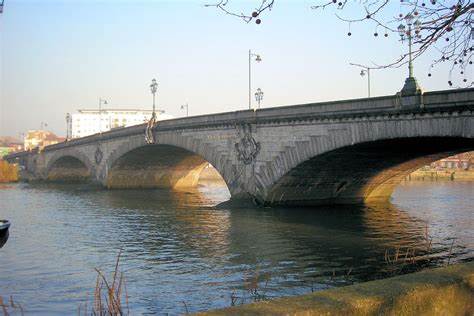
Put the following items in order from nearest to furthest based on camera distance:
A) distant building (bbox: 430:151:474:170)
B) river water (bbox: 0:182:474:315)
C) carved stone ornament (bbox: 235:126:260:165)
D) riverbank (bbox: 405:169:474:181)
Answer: river water (bbox: 0:182:474:315) < carved stone ornament (bbox: 235:126:260:165) < riverbank (bbox: 405:169:474:181) < distant building (bbox: 430:151:474:170)

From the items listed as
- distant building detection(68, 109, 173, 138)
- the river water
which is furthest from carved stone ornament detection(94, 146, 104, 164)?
distant building detection(68, 109, 173, 138)

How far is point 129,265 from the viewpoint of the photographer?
60.3 feet

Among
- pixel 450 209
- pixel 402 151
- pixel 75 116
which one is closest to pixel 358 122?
pixel 402 151

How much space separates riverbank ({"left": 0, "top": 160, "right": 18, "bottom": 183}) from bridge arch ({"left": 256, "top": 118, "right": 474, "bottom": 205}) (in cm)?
5683

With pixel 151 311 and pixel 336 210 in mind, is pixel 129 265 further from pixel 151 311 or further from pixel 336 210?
pixel 336 210

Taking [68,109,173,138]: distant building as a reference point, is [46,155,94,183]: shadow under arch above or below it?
below

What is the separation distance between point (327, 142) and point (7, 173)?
64.6m

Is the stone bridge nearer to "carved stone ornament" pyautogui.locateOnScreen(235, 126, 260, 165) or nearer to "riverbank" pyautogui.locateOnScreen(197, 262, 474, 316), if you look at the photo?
"carved stone ornament" pyautogui.locateOnScreen(235, 126, 260, 165)

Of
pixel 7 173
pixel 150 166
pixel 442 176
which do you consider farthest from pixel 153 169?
pixel 442 176

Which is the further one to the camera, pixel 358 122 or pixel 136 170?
pixel 136 170

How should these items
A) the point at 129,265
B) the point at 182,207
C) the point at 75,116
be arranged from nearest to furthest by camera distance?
the point at 129,265 → the point at 182,207 → the point at 75,116

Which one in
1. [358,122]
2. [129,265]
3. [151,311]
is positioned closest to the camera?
[151,311]

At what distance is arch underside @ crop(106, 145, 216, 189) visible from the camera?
61875 mm

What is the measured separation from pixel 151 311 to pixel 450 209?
3276cm
